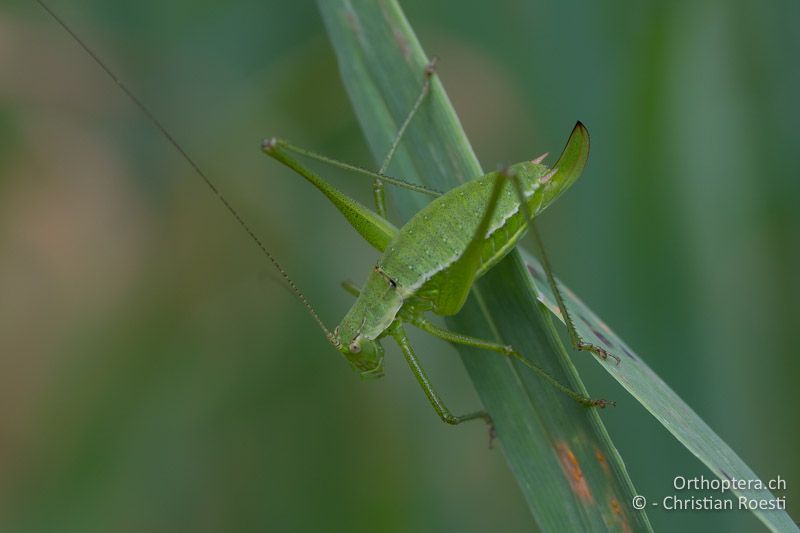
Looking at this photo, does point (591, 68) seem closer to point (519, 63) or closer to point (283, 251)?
point (519, 63)

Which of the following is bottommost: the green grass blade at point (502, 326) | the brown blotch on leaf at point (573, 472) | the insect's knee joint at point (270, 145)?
the brown blotch on leaf at point (573, 472)

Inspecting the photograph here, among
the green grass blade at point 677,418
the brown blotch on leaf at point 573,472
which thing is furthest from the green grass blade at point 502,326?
the green grass blade at point 677,418

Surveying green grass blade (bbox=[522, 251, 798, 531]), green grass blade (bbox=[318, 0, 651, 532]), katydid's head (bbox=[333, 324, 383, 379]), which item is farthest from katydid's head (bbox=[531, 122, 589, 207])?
katydid's head (bbox=[333, 324, 383, 379])

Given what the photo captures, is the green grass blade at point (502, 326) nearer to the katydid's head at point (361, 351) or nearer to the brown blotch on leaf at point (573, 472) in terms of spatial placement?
the brown blotch on leaf at point (573, 472)

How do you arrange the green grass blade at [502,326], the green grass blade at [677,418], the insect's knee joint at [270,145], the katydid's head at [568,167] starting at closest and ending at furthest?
the green grass blade at [677,418], the green grass blade at [502,326], the katydid's head at [568,167], the insect's knee joint at [270,145]

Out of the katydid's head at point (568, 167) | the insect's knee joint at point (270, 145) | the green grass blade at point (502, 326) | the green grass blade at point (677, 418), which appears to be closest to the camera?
the green grass blade at point (677, 418)

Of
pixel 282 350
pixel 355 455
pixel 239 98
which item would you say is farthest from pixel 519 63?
pixel 355 455

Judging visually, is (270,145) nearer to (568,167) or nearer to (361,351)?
(361,351)
